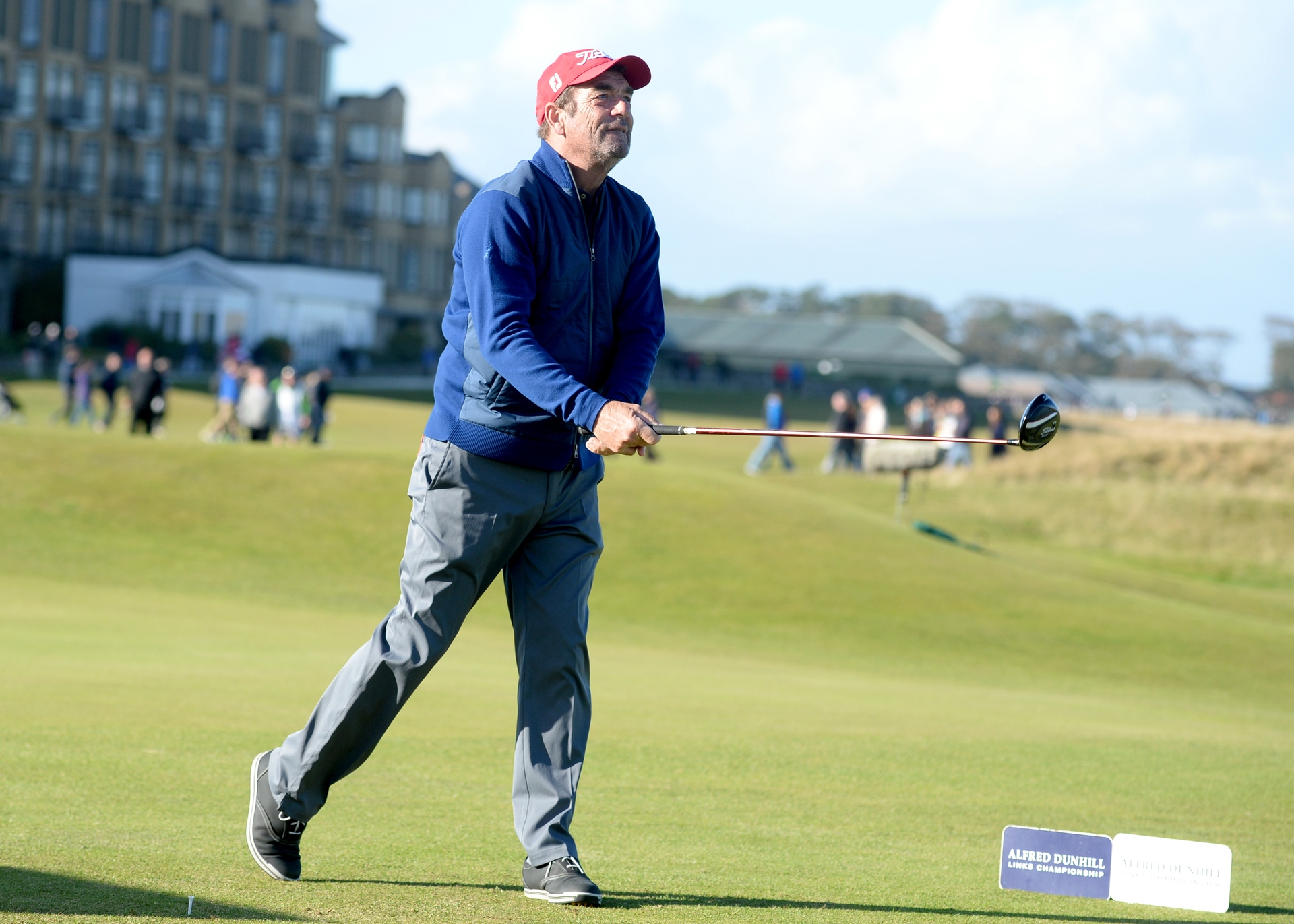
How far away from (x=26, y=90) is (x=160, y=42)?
7.94m

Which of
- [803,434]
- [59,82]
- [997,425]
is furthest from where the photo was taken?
[59,82]

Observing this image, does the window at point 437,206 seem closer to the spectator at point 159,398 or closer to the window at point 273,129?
the window at point 273,129

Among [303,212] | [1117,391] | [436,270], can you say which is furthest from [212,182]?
[1117,391]

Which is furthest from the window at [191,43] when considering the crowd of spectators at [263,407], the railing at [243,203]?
the crowd of spectators at [263,407]

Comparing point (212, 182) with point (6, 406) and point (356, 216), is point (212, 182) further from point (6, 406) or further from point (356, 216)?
point (6, 406)

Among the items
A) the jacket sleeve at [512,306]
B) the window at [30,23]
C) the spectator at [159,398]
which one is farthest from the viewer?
the window at [30,23]

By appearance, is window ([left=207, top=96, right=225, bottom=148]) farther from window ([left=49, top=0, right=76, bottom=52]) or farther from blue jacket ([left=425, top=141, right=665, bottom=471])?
blue jacket ([left=425, top=141, right=665, bottom=471])

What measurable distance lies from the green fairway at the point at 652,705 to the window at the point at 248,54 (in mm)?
64507

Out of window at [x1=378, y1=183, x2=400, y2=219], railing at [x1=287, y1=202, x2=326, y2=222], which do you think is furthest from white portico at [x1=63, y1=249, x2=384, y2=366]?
window at [x1=378, y1=183, x2=400, y2=219]

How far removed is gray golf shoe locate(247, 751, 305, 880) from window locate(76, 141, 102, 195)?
78982mm

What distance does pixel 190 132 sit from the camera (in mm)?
79875

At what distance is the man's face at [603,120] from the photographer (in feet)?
13.3

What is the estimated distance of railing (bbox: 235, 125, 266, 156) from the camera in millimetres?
82875

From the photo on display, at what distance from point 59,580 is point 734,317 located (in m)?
104
